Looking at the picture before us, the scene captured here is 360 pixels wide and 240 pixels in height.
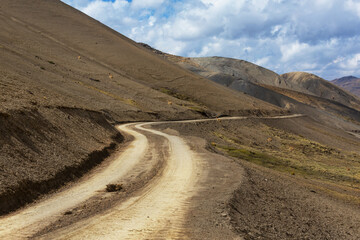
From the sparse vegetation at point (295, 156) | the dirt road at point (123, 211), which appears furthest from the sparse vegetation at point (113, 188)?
the sparse vegetation at point (295, 156)

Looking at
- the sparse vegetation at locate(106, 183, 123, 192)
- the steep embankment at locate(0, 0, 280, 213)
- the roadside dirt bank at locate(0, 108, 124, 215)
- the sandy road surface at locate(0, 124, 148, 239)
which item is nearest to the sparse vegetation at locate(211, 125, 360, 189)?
the steep embankment at locate(0, 0, 280, 213)

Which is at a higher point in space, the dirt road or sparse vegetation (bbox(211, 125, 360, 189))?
the dirt road

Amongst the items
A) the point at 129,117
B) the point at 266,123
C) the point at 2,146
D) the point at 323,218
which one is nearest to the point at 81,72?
the point at 129,117

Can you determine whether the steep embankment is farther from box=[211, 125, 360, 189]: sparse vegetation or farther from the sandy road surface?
box=[211, 125, 360, 189]: sparse vegetation

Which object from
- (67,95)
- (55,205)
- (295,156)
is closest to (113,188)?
(55,205)

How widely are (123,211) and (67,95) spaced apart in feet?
122

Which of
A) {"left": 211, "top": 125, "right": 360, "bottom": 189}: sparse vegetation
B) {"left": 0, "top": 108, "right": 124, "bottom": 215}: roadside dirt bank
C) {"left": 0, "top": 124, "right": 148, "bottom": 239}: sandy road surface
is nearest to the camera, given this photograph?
{"left": 0, "top": 124, "right": 148, "bottom": 239}: sandy road surface

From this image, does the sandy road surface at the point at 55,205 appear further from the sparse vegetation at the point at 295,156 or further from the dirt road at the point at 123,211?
the sparse vegetation at the point at 295,156

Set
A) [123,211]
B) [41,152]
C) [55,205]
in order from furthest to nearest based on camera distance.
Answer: [41,152]
[55,205]
[123,211]

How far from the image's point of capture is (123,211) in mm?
11117

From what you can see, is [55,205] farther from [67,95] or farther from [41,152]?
[67,95]

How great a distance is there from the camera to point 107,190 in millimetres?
14453

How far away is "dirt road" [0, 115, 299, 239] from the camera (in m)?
9.04

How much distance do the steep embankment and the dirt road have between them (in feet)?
4.04
